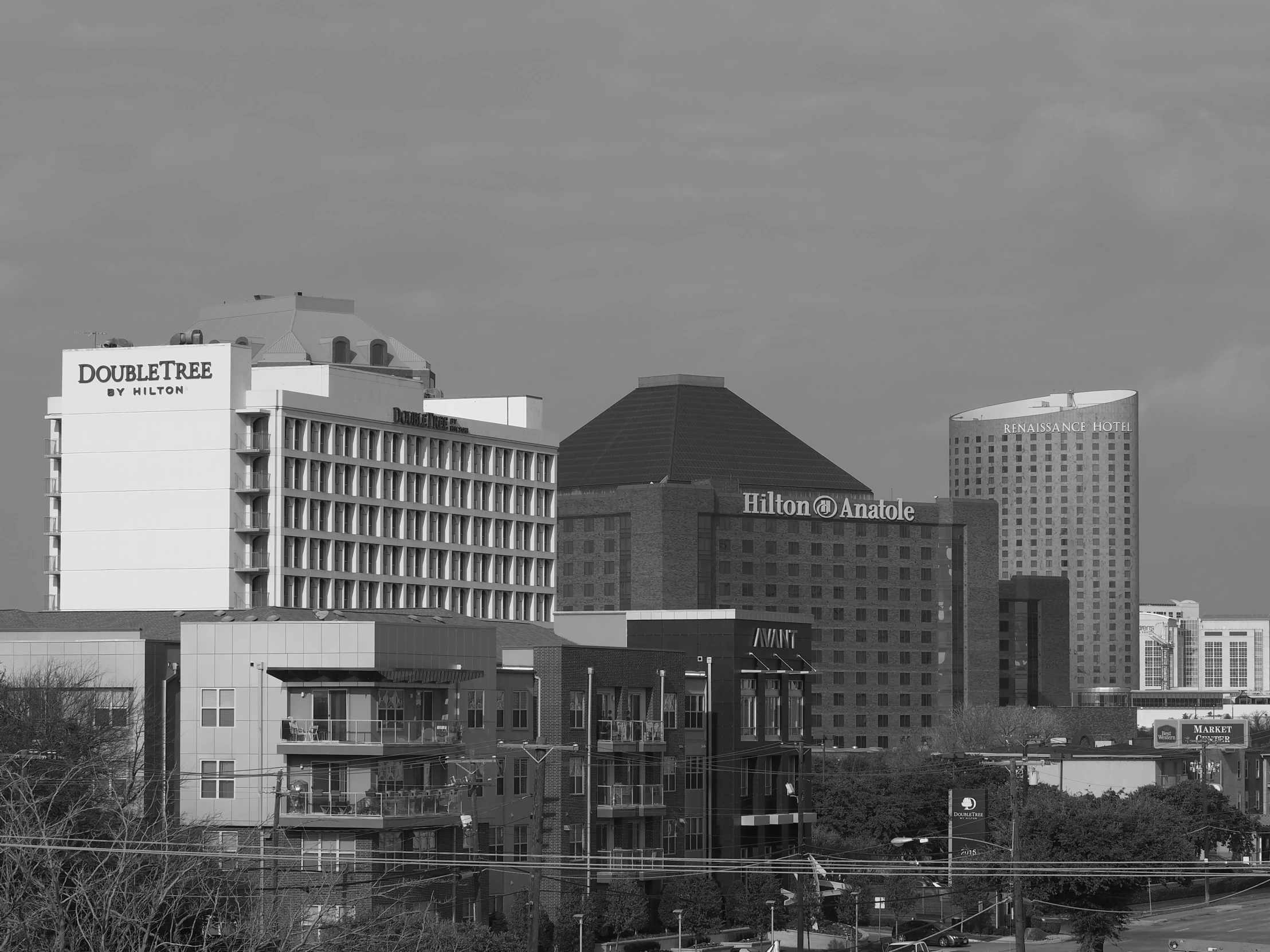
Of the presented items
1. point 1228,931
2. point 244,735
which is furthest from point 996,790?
point 244,735

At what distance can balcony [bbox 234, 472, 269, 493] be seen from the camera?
190 m

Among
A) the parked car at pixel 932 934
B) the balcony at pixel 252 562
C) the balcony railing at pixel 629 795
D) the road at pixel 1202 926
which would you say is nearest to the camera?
the balcony railing at pixel 629 795

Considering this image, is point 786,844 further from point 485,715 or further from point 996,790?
point 996,790

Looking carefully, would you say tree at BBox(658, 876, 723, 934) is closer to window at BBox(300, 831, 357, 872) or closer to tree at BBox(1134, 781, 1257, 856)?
window at BBox(300, 831, 357, 872)

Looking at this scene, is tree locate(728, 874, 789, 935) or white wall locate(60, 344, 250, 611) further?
white wall locate(60, 344, 250, 611)

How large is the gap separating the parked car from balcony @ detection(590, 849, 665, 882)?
55.1 feet

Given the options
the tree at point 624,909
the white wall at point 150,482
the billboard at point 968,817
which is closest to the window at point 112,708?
the tree at point 624,909

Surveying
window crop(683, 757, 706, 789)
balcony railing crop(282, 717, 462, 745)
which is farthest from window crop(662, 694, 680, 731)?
balcony railing crop(282, 717, 462, 745)

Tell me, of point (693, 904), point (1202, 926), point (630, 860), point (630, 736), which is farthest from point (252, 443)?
point (630, 860)

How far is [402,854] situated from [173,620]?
38643mm

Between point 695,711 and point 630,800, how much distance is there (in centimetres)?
987

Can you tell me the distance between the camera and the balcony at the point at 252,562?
623 ft

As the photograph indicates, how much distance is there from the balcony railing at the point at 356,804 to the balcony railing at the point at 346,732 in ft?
8.32

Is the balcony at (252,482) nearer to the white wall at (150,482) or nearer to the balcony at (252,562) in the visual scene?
the white wall at (150,482)
